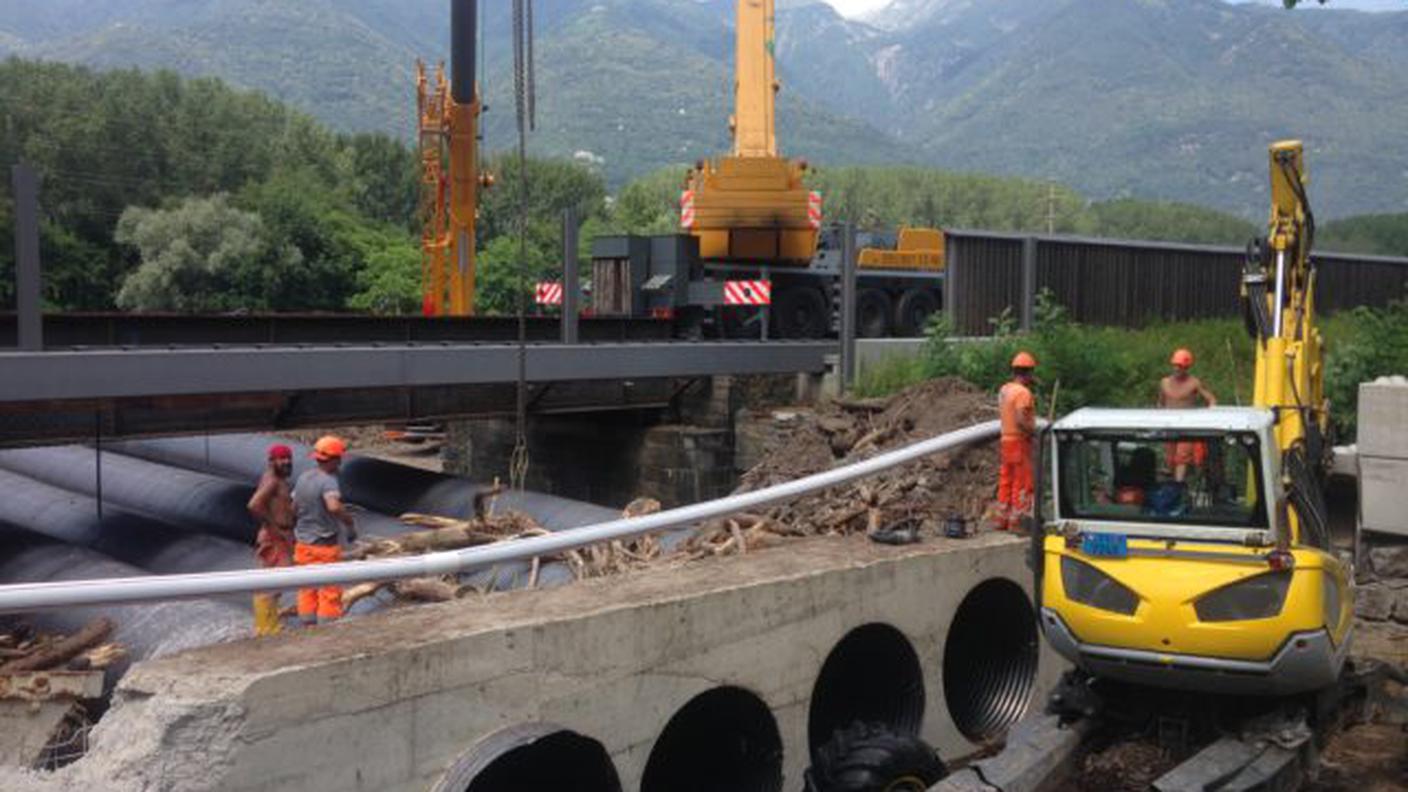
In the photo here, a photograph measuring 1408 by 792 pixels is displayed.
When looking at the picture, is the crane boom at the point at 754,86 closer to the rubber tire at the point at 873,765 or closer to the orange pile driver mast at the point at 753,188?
the orange pile driver mast at the point at 753,188

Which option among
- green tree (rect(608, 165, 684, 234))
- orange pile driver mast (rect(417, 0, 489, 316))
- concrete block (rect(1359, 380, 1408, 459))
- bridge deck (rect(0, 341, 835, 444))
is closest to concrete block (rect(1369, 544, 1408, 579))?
concrete block (rect(1359, 380, 1408, 459))

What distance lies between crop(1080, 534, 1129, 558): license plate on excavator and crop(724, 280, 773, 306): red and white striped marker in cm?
1227

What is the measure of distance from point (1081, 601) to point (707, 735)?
296cm

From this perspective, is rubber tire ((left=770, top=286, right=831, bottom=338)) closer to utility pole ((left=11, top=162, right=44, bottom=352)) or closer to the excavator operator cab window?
utility pole ((left=11, top=162, right=44, bottom=352))

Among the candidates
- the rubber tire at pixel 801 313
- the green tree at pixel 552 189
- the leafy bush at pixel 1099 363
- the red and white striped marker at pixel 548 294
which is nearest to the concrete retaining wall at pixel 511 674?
the leafy bush at pixel 1099 363

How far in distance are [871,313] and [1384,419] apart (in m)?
11.7

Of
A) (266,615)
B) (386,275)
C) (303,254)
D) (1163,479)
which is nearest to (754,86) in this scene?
(1163,479)

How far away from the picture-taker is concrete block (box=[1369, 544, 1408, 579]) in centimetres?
1252

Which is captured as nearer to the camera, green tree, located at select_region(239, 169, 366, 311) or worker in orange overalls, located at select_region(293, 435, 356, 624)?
worker in orange overalls, located at select_region(293, 435, 356, 624)

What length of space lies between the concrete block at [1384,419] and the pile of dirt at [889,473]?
3.55 m

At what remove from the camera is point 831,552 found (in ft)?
33.2

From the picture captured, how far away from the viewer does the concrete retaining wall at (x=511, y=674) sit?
5.90 metres

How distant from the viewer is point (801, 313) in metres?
22.2

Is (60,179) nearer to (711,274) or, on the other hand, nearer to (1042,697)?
(711,274)
